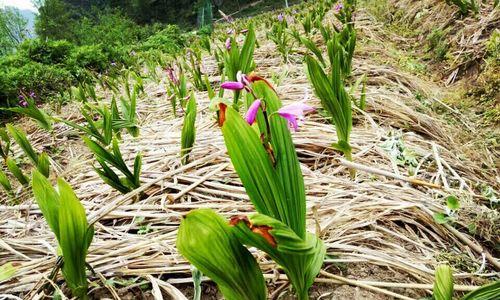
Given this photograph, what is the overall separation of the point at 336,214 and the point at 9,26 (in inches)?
1940

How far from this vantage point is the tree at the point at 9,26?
98.3 ft

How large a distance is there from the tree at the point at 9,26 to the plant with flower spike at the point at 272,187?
36.0m

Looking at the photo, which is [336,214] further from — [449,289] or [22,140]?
[22,140]

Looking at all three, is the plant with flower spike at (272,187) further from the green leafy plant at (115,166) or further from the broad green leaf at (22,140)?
the broad green leaf at (22,140)

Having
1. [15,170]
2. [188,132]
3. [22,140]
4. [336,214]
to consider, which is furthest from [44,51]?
[336,214]

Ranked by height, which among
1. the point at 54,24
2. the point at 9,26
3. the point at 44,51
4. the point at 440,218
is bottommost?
the point at 440,218

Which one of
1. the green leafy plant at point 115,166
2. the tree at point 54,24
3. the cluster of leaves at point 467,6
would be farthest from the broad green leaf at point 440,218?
the tree at point 54,24

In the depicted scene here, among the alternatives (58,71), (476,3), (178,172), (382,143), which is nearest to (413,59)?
(476,3)

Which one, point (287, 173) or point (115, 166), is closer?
point (287, 173)

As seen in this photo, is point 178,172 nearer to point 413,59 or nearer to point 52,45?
point 413,59

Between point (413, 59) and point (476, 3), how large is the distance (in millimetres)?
659

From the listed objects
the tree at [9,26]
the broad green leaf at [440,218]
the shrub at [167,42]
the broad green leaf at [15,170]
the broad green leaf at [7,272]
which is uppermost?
the tree at [9,26]

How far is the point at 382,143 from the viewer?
4.72ft

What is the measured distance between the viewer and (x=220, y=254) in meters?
0.65
